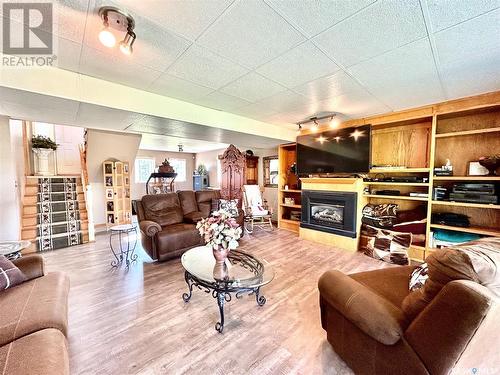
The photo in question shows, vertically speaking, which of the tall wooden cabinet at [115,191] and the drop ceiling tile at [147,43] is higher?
the drop ceiling tile at [147,43]

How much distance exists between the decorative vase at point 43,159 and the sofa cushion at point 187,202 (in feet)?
11.0

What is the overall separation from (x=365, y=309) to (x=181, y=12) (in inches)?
83.5

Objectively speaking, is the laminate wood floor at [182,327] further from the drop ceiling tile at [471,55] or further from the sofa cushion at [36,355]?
the drop ceiling tile at [471,55]

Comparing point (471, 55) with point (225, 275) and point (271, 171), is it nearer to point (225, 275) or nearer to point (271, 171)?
point (225, 275)

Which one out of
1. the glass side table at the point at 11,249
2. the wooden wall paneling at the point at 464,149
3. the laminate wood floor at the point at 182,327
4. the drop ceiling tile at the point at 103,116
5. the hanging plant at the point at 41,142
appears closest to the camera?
the laminate wood floor at the point at 182,327

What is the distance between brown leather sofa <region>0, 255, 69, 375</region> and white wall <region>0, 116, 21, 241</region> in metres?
2.43

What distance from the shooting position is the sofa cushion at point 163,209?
3609 mm

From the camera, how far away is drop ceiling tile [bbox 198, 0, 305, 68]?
4.53 ft

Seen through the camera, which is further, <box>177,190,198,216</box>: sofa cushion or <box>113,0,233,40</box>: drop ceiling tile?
A: <box>177,190,198,216</box>: sofa cushion

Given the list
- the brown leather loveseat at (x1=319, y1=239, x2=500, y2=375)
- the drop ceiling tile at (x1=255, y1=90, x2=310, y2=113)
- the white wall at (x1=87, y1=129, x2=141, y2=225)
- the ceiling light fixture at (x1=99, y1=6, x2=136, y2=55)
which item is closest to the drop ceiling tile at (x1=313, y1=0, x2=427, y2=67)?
the drop ceiling tile at (x1=255, y1=90, x2=310, y2=113)

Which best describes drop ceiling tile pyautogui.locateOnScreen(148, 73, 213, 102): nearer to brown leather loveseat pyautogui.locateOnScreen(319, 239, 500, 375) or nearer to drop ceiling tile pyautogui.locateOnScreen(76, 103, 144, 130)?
drop ceiling tile pyautogui.locateOnScreen(76, 103, 144, 130)

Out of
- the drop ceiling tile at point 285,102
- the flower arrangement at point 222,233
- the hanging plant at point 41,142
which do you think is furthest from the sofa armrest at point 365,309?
the hanging plant at point 41,142

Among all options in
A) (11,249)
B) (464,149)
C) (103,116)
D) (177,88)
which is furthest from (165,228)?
(464,149)

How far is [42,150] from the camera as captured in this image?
4.71 metres
